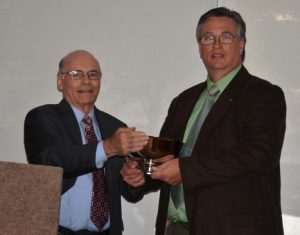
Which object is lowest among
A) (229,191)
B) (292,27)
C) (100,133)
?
(229,191)

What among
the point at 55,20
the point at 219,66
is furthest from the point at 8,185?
the point at 55,20

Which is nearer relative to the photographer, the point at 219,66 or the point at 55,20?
the point at 219,66

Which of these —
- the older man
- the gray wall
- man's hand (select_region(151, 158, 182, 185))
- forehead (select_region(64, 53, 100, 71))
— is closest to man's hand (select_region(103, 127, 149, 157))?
the older man

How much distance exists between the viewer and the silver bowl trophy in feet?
5.75

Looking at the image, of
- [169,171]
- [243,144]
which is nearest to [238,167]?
[243,144]

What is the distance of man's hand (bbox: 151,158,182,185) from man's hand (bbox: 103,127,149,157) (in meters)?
0.11

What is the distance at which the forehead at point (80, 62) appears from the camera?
2312 mm

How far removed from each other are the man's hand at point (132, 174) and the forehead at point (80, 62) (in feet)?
1.72

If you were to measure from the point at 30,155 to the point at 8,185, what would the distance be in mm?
1181

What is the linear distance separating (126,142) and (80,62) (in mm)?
640

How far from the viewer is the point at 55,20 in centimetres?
302

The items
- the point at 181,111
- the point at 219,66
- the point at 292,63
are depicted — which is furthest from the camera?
the point at 292,63

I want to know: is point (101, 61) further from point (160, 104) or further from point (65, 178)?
point (65, 178)

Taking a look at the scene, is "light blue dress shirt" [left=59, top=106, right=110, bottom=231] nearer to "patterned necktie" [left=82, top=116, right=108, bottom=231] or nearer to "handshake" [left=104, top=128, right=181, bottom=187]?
"patterned necktie" [left=82, top=116, right=108, bottom=231]
